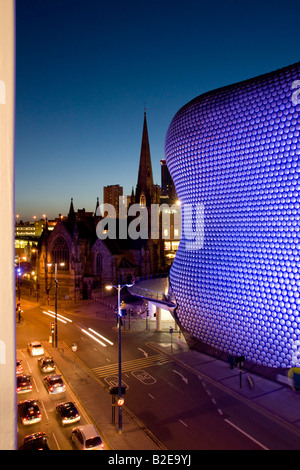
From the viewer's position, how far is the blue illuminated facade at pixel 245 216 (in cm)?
2041

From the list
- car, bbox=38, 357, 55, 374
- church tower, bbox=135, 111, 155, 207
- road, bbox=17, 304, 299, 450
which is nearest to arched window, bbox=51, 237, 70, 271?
church tower, bbox=135, 111, 155, 207

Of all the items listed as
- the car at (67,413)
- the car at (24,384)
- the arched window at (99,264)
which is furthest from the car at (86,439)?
the arched window at (99,264)

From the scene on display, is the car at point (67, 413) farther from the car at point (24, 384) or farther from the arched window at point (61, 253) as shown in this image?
the arched window at point (61, 253)

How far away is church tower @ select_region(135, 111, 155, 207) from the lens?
57397 mm

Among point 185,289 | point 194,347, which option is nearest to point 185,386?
point 194,347

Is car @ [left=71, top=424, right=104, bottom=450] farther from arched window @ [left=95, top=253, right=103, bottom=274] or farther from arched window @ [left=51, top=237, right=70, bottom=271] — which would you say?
arched window @ [left=95, top=253, right=103, bottom=274]

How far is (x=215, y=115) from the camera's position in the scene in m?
24.8

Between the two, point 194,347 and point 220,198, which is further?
point 194,347

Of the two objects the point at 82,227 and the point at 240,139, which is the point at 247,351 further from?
the point at 82,227

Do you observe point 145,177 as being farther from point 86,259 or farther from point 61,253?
point 61,253

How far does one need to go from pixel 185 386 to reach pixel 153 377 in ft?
7.56

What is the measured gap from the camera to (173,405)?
57.4 feet

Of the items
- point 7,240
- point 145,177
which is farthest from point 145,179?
point 7,240

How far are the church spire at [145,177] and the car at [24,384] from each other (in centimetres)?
4028
